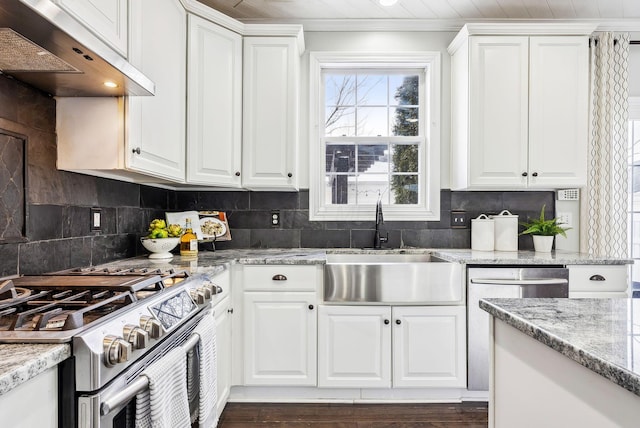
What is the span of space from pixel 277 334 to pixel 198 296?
0.89 metres

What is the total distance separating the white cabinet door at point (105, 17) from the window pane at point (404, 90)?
6.72 ft

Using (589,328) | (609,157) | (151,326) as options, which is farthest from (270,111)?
(609,157)

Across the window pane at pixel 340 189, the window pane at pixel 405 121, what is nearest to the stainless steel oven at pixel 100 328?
the window pane at pixel 340 189

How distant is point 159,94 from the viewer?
199cm

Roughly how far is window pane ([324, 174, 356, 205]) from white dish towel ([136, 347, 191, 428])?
2.04 m

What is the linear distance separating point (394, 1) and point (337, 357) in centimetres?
236

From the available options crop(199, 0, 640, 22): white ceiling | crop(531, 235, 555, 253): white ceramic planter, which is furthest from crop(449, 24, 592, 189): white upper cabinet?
crop(531, 235, 555, 253): white ceramic planter

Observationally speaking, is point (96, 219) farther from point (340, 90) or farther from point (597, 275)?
point (597, 275)

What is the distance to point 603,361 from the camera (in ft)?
2.09

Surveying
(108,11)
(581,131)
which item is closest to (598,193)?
(581,131)

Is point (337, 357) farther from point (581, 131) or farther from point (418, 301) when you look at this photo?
point (581, 131)

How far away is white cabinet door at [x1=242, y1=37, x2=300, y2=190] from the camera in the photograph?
104 inches

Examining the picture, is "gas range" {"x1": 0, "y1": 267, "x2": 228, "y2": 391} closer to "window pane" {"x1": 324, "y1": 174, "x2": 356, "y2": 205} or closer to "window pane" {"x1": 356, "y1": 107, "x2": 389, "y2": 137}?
"window pane" {"x1": 324, "y1": 174, "x2": 356, "y2": 205}

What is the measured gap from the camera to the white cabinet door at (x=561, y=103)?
2643 mm
